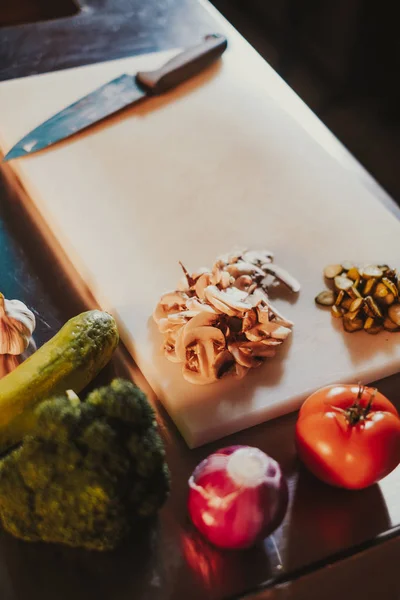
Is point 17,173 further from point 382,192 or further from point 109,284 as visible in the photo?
point 382,192

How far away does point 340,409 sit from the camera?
784 millimetres

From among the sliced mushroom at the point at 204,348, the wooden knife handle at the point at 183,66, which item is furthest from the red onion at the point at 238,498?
the wooden knife handle at the point at 183,66

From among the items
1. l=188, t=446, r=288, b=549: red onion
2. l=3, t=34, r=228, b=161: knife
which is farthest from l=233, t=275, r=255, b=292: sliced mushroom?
l=3, t=34, r=228, b=161: knife

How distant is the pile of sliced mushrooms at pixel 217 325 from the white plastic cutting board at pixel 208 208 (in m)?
0.03

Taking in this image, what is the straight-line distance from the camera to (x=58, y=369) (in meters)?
0.85

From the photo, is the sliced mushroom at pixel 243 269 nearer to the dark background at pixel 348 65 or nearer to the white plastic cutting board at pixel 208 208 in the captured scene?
the white plastic cutting board at pixel 208 208

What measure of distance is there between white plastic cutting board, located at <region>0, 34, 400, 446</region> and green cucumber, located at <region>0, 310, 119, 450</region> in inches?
3.8

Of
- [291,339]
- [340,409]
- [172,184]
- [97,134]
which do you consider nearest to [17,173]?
[97,134]

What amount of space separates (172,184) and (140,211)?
10 centimetres

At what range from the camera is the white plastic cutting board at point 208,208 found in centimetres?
97

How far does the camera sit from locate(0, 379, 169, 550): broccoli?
698 millimetres

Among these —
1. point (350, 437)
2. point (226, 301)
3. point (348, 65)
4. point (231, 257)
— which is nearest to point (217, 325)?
point (226, 301)

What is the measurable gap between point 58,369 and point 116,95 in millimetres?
773

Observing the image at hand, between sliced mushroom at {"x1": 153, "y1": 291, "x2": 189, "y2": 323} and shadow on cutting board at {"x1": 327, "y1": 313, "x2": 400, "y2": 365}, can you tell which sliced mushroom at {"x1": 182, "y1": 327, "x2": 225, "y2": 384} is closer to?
sliced mushroom at {"x1": 153, "y1": 291, "x2": 189, "y2": 323}
